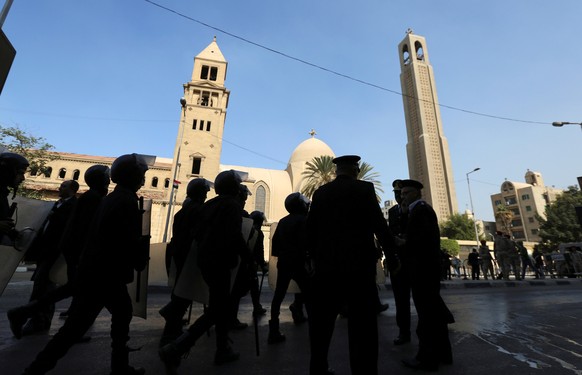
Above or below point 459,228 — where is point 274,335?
below

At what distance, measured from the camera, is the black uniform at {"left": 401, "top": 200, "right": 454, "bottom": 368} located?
2.70m

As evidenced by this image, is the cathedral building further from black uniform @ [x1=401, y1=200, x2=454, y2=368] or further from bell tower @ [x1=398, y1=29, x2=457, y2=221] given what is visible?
bell tower @ [x1=398, y1=29, x2=457, y2=221]

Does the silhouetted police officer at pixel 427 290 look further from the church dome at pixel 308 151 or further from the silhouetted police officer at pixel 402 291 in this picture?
the church dome at pixel 308 151

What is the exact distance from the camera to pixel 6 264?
331cm

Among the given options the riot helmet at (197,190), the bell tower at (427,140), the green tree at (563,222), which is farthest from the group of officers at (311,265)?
the bell tower at (427,140)

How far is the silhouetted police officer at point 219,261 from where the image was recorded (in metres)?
2.66

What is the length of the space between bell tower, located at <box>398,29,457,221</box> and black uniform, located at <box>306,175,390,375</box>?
68804 mm

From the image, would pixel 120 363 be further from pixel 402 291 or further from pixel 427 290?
pixel 402 291

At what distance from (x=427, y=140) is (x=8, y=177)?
75.9m

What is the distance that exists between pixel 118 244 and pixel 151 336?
1954 mm

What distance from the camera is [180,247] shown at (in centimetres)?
380

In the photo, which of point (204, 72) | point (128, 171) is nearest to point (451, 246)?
point (204, 72)

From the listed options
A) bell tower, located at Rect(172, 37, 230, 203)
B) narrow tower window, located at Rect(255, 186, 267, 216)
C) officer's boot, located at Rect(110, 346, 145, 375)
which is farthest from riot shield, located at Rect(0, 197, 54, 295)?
narrow tower window, located at Rect(255, 186, 267, 216)

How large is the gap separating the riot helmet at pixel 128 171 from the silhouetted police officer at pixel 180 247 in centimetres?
78
